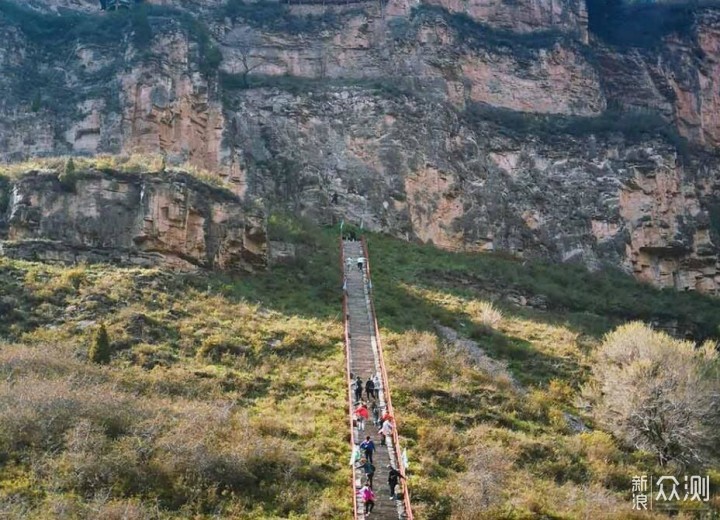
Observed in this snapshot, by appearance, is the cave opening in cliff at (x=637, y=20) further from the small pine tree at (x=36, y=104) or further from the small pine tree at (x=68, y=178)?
the small pine tree at (x=68, y=178)

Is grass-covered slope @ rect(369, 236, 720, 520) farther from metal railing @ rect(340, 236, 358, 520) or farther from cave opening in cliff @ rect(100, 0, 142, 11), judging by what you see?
cave opening in cliff @ rect(100, 0, 142, 11)

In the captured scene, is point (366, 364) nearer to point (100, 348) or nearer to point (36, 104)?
point (100, 348)

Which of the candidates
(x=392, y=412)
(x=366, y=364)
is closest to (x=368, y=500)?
(x=392, y=412)

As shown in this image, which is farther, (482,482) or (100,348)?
(100,348)

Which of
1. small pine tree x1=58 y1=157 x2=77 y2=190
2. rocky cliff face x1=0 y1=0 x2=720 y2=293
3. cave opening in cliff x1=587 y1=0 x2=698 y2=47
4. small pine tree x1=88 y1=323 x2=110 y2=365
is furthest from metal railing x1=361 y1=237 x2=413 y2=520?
cave opening in cliff x1=587 y1=0 x2=698 y2=47

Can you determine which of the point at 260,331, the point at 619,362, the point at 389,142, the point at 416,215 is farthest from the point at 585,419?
the point at 389,142

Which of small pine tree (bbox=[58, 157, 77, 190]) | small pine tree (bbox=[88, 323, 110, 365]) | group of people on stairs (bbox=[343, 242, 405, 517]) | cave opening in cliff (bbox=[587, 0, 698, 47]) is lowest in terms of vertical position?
group of people on stairs (bbox=[343, 242, 405, 517])
